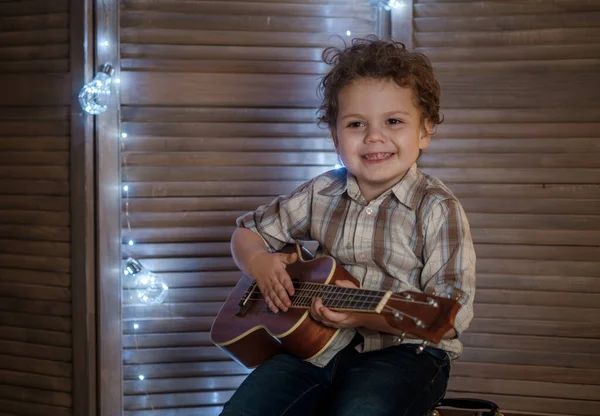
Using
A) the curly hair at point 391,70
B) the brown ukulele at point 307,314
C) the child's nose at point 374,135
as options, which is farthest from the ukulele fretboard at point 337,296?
the curly hair at point 391,70

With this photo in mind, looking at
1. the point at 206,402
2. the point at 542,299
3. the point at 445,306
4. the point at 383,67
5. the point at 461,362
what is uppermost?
the point at 383,67

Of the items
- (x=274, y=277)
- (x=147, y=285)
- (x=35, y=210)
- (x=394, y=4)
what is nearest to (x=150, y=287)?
(x=147, y=285)

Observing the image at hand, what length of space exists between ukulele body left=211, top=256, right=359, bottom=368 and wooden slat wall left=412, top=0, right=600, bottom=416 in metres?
0.79

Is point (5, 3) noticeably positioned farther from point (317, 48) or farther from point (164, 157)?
point (317, 48)

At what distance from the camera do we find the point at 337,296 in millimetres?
1389

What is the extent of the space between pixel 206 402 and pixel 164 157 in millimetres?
800

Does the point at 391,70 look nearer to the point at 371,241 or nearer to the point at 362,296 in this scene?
the point at 371,241

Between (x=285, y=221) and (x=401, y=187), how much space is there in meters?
0.33

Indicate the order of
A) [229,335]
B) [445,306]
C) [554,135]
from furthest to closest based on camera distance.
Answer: [554,135] → [229,335] → [445,306]

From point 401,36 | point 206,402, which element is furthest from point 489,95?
point 206,402

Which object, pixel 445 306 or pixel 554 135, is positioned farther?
pixel 554 135

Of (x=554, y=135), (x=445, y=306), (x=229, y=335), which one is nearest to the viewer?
(x=445, y=306)

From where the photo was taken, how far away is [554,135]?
6.97 feet

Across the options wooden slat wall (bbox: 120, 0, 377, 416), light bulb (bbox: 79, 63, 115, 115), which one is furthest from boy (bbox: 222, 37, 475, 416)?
light bulb (bbox: 79, 63, 115, 115)
